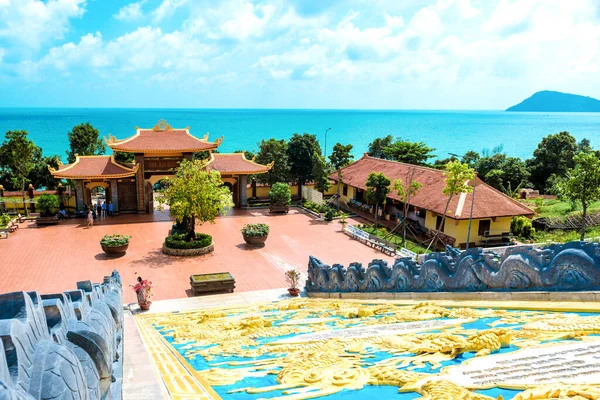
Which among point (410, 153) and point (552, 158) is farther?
point (552, 158)

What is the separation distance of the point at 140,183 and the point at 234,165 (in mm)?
6729

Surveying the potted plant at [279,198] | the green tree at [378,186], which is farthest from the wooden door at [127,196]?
the green tree at [378,186]

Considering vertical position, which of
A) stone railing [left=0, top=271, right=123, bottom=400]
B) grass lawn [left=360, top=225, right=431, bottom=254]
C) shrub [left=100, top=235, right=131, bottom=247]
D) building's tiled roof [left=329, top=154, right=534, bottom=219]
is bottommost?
grass lawn [left=360, top=225, right=431, bottom=254]

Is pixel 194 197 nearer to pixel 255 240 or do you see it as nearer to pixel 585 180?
pixel 255 240

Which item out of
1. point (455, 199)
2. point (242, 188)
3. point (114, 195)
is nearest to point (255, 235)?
point (242, 188)

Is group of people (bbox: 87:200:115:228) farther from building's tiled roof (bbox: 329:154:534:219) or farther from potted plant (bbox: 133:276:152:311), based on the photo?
building's tiled roof (bbox: 329:154:534:219)

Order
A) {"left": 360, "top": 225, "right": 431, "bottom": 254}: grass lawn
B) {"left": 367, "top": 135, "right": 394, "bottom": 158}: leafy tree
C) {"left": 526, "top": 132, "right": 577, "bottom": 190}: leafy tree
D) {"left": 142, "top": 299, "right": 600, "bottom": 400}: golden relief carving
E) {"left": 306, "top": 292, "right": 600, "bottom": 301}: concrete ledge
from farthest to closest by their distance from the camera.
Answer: {"left": 367, "top": 135, "right": 394, "bottom": 158}: leafy tree, {"left": 526, "top": 132, "right": 577, "bottom": 190}: leafy tree, {"left": 360, "top": 225, "right": 431, "bottom": 254}: grass lawn, {"left": 306, "top": 292, "right": 600, "bottom": 301}: concrete ledge, {"left": 142, "top": 299, "right": 600, "bottom": 400}: golden relief carving

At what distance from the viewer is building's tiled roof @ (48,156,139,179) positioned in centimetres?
2980

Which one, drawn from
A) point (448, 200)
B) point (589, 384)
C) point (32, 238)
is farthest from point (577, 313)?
point (32, 238)

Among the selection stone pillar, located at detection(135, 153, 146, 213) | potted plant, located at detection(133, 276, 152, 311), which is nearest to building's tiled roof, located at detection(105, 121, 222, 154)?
stone pillar, located at detection(135, 153, 146, 213)

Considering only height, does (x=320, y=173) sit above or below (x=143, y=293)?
above

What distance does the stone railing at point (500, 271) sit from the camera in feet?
19.0

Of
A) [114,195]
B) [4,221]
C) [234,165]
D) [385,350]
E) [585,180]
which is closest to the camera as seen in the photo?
[385,350]

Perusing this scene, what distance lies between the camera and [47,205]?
2847 centimetres
